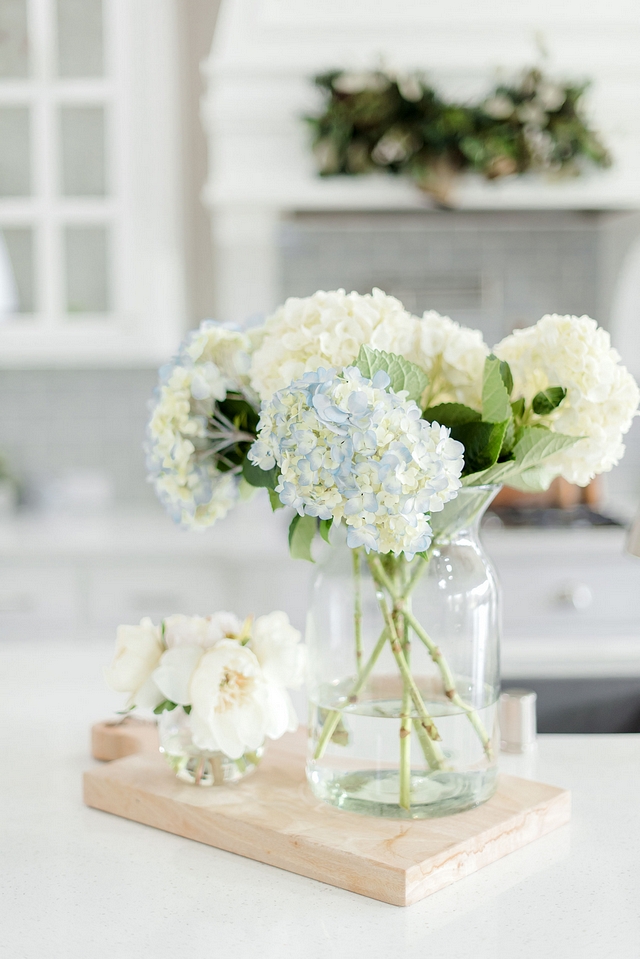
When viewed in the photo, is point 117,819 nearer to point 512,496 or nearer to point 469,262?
point 512,496

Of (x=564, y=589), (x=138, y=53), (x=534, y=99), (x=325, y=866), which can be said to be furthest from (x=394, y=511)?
(x=138, y=53)

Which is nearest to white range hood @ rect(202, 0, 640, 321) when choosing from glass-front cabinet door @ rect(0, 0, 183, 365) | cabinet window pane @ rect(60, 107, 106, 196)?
glass-front cabinet door @ rect(0, 0, 183, 365)

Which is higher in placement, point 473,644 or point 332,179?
point 332,179

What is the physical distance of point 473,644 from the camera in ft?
3.13

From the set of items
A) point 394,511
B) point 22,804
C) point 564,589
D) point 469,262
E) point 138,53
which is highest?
point 138,53

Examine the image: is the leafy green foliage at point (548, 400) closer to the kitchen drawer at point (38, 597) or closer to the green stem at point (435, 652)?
the green stem at point (435, 652)

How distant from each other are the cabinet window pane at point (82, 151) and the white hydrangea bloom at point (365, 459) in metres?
2.39

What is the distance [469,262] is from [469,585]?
8.33 feet

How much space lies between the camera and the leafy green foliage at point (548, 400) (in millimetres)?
909

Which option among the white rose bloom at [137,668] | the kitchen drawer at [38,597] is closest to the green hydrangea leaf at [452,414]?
the white rose bloom at [137,668]

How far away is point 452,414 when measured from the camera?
0.91 metres

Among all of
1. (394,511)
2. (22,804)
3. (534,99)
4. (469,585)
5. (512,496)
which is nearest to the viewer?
(394,511)

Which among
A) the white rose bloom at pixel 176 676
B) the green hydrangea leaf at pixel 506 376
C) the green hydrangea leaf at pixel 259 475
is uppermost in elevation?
the green hydrangea leaf at pixel 506 376

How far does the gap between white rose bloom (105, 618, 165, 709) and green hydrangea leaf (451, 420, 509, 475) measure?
0.35 metres
